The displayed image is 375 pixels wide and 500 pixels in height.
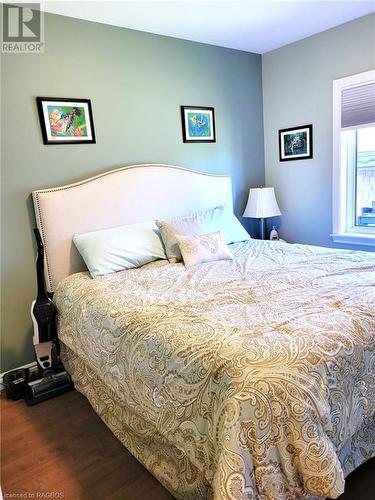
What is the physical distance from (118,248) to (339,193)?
6.83 feet

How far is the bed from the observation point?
3.48 feet

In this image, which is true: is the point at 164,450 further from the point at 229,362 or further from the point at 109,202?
the point at 109,202

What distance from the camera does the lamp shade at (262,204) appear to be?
11.6 ft

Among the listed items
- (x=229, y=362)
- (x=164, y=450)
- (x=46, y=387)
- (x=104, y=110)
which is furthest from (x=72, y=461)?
(x=104, y=110)

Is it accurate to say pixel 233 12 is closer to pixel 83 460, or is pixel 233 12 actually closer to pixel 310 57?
pixel 310 57

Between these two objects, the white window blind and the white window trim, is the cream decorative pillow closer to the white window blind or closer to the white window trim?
the white window trim

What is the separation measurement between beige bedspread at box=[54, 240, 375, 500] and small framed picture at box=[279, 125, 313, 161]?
5.27ft

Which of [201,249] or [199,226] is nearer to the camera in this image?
[201,249]

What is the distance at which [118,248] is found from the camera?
8.36 ft

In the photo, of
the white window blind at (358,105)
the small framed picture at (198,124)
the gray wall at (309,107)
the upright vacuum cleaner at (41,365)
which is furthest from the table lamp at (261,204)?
the upright vacuum cleaner at (41,365)

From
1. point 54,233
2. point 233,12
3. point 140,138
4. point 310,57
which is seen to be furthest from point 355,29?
point 54,233

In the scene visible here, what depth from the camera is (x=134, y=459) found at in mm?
1756

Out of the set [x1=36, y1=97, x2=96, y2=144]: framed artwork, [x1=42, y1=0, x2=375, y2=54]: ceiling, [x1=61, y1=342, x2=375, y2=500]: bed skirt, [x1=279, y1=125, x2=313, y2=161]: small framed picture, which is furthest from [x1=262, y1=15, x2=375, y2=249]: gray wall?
[x1=61, y1=342, x2=375, y2=500]: bed skirt

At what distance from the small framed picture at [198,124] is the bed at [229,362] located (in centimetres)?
124
